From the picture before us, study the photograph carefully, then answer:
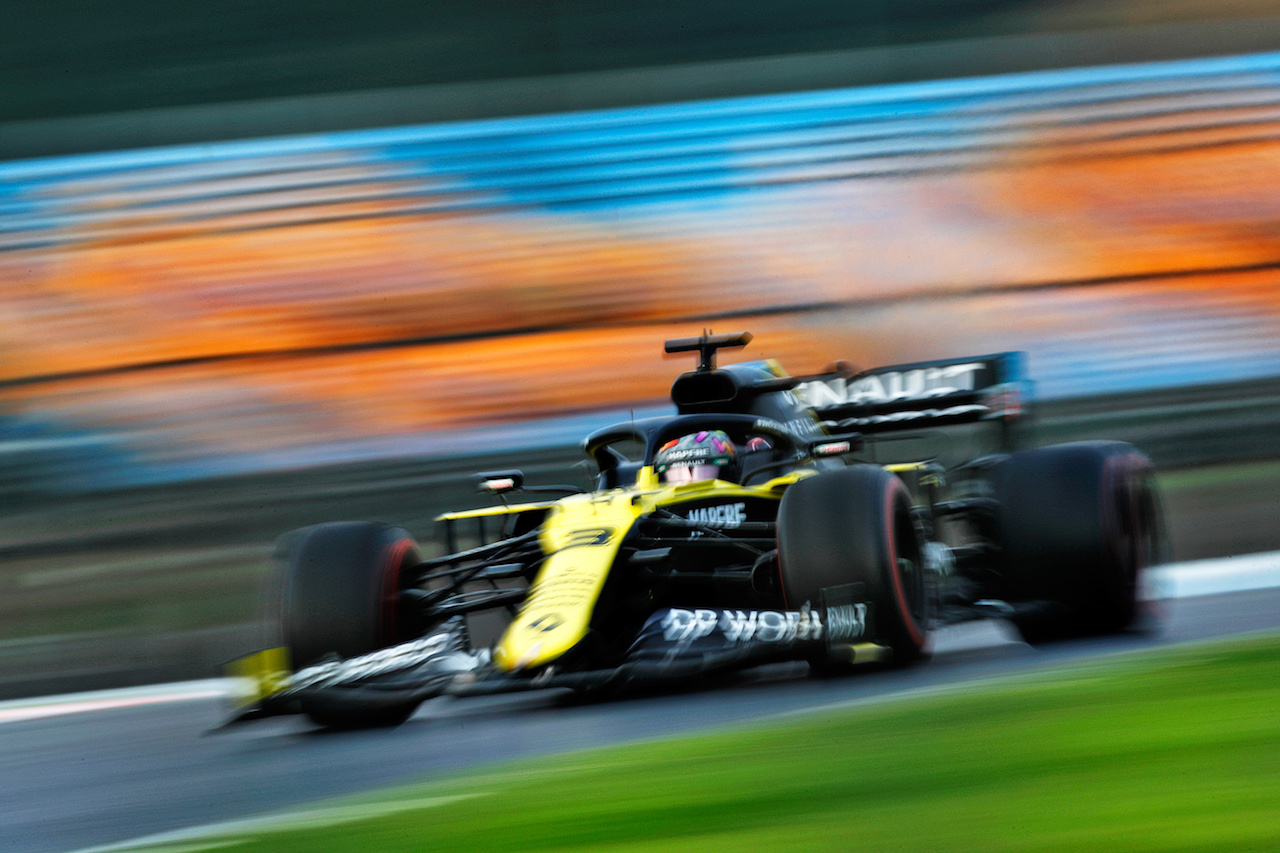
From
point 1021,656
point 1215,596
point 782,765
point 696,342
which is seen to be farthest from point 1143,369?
point 782,765

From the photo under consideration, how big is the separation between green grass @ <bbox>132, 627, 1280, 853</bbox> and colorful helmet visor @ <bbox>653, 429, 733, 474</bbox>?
2480 millimetres

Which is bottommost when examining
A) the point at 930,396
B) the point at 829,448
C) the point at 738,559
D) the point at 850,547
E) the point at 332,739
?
the point at 332,739

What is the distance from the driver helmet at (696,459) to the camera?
257 inches

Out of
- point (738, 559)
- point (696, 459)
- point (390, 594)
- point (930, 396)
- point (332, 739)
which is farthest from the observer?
point (930, 396)

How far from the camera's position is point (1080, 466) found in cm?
646

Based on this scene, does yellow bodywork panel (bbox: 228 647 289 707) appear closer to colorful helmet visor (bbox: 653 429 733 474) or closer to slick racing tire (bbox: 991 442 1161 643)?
colorful helmet visor (bbox: 653 429 733 474)

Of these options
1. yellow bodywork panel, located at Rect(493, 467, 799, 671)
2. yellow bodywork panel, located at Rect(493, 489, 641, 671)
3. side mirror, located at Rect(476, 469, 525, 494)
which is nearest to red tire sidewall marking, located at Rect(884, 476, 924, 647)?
yellow bodywork panel, located at Rect(493, 467, 799, 671)

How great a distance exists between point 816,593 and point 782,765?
1888 millimetres

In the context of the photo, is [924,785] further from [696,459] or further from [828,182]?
[828,182]

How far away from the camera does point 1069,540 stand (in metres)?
6.38

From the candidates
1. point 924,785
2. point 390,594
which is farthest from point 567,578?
point 924,785

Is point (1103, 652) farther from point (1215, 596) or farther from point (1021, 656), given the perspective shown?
point (1215, 596)

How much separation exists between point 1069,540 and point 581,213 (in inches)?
291

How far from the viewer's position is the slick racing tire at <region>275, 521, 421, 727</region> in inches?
228
